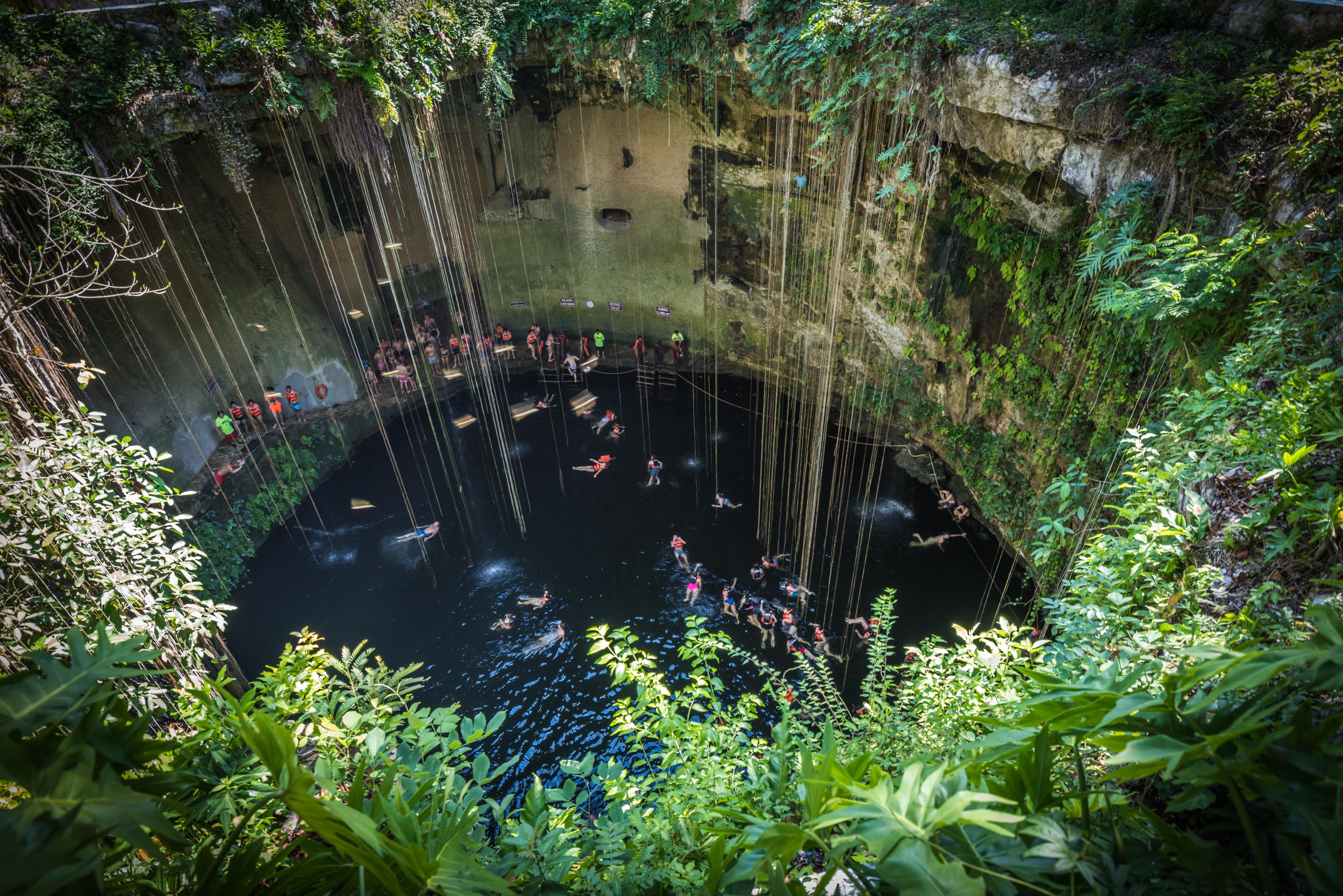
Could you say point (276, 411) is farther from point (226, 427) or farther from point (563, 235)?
point (563, 235)

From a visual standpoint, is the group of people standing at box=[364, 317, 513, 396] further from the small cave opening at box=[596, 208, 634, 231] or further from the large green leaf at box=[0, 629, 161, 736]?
the large green leaf at box=[0, 629, 161, 736]

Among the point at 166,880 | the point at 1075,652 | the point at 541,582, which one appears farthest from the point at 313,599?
the point at 1075,652

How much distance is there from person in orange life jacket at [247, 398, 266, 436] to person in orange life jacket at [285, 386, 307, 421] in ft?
1.36

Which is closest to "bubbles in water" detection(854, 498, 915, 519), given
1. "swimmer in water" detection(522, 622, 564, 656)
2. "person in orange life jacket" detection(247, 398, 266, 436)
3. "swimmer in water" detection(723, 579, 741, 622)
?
"swimmer in water" detection(723, 579, 741, 622)

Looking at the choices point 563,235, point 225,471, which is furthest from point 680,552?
point 563,235

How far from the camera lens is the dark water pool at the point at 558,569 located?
5934 mm

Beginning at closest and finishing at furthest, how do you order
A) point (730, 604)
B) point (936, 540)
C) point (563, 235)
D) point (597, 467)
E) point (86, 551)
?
point (86, 551) < point (730, 604) < point (936, 540) < point (597, 467) < point (563, 235)

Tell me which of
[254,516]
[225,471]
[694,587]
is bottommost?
[694,587]

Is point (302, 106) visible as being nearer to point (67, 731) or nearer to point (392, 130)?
point (392, 130)

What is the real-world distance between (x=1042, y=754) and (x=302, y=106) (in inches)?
298

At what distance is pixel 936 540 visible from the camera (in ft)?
22.9

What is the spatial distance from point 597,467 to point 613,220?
4.70 metres

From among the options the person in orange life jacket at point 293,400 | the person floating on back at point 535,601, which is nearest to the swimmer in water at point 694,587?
the person floating on back at point 535,601

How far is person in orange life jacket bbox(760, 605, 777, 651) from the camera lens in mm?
6133
